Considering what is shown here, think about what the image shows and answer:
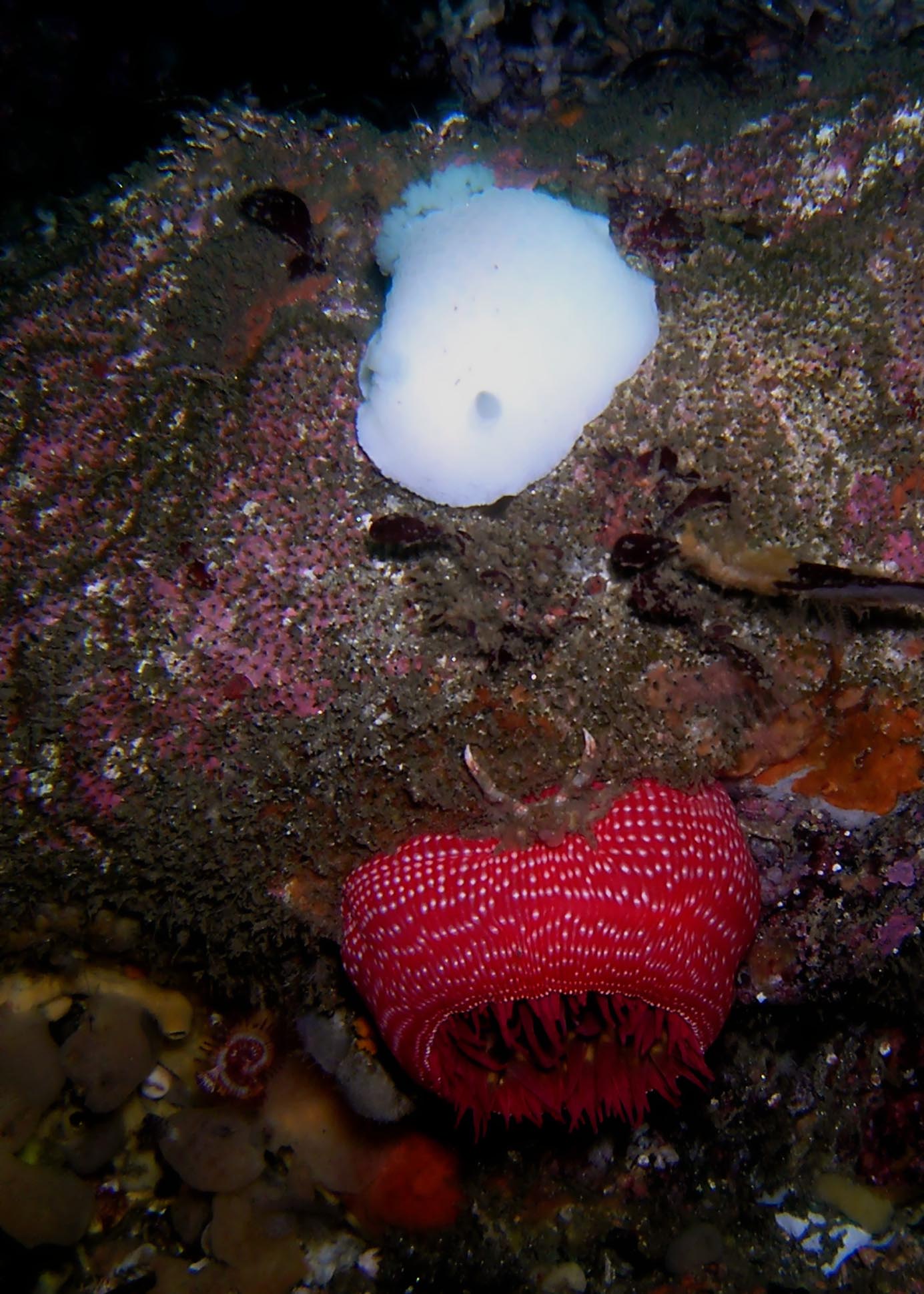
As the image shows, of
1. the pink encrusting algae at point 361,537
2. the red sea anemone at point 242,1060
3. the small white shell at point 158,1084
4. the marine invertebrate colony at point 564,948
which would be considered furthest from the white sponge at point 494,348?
the small white shell at point 158,1084

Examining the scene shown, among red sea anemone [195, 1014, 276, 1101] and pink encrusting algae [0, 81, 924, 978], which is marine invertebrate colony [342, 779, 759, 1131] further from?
red sea anemone [195, 1014, 276, 1101]

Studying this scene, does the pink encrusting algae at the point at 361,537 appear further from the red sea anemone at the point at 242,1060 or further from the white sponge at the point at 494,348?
the red sea anemone at the point at 242,1060

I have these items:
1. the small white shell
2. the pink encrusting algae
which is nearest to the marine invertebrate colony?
the pink encrusting algae

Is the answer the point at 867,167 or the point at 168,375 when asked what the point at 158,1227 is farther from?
the point at 867,167

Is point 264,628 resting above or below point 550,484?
below

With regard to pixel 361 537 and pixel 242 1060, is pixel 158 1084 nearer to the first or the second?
pixel 242 1060

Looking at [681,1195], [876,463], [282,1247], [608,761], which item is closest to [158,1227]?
[282,1247]
